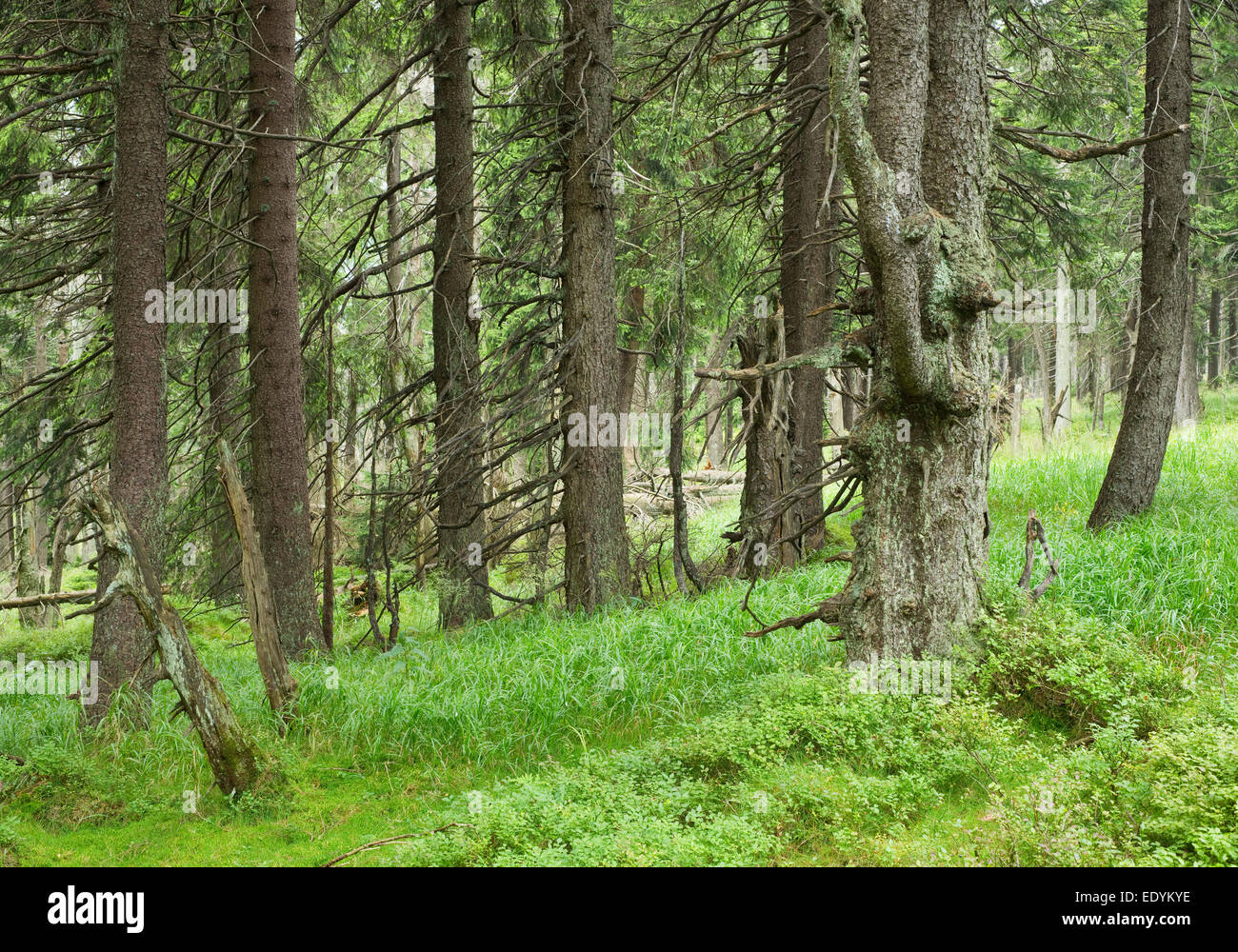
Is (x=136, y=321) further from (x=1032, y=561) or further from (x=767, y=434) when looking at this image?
(x=1032, y=561)

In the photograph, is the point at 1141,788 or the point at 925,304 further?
the point at 925,304

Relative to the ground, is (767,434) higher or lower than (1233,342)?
lower

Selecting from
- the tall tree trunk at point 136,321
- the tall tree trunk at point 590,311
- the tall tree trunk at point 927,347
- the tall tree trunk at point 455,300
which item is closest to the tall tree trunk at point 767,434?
the tall tree trunk at point 590,311

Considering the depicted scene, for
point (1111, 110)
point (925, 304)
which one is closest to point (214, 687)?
point (925, 304)

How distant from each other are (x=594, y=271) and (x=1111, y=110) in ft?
25.1

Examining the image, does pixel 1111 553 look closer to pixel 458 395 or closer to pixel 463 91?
pixel 458 395

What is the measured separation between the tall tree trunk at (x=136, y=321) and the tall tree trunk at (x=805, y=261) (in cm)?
636

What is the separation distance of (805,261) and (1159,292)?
380 cm

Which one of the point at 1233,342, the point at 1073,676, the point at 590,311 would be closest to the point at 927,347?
the point at 1073,676

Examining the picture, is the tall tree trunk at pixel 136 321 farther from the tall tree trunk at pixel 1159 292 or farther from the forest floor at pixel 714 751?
the tall tree trunk at pixel 1159 292

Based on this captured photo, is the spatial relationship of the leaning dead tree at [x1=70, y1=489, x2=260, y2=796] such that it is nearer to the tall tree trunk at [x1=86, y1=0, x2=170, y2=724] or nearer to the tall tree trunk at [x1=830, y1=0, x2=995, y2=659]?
the tall tree trunk at [x1=86, y1=0, x2=170, y2=724]

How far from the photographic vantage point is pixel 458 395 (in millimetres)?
9914

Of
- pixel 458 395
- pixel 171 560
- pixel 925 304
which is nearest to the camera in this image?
pixel 925 304

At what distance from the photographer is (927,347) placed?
6.18m
